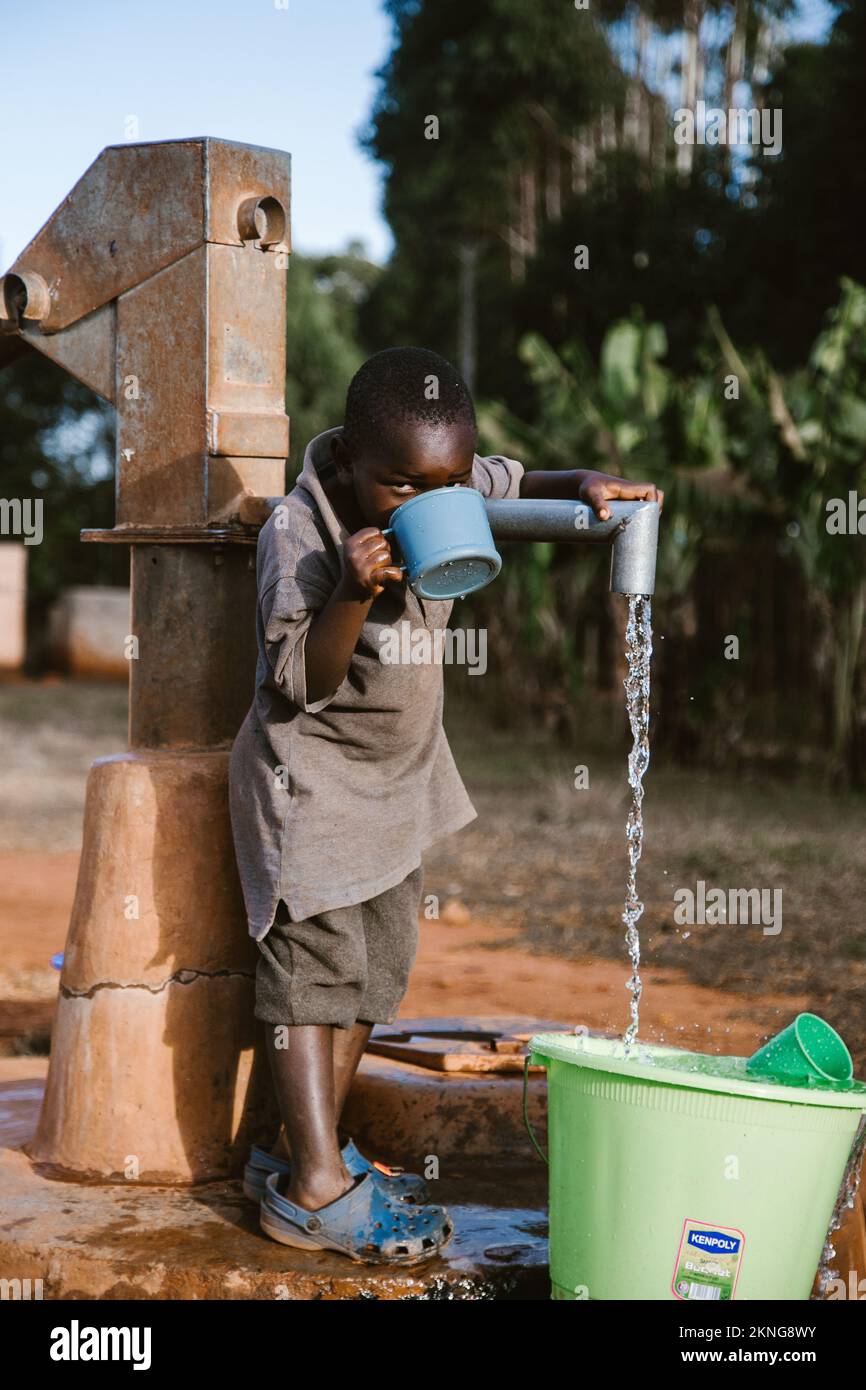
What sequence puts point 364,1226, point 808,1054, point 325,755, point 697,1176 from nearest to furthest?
1. point 697,1176
2. point 808,1054
3. point 364,1226
4. point 325,755

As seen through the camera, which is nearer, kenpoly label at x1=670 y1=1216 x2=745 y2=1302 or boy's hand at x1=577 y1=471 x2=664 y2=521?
kenpoly label at x1=670 y1=1216 x2=745 y2=1302

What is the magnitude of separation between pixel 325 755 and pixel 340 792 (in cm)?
6

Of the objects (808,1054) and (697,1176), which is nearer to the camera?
(697,1176)

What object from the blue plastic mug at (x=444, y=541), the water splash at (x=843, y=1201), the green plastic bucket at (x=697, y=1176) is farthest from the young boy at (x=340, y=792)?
the water splash at (x=843, y=1201)

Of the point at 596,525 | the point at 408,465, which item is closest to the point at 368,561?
the point at 408,465

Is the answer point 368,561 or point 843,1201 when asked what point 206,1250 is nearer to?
point 843,1201

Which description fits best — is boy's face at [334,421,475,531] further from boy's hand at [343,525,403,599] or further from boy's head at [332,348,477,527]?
boy's hand at [343,525,403,599]

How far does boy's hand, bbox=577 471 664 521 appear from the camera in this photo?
2.34 m

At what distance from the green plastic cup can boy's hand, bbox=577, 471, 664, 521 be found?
31.7 inches

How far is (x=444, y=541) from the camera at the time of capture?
2045mm

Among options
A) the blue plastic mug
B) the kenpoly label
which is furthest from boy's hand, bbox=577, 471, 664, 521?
the kenpoly label

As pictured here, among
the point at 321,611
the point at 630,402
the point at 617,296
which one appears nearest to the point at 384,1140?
the point at 321,611

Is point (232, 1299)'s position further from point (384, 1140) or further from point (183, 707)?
point (183, 707)

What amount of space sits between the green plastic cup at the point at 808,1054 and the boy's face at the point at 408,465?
925 mm
